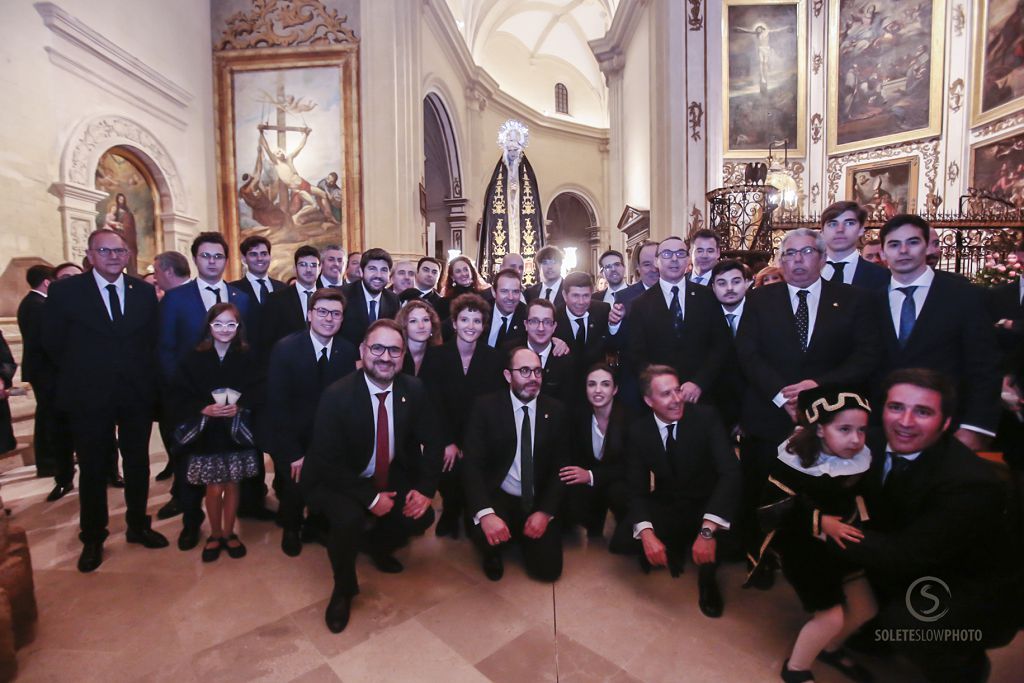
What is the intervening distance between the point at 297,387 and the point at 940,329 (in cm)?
342

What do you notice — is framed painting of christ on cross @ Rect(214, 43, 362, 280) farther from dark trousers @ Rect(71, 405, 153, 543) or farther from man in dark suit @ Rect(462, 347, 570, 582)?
man in dark suit @ Rect(462, 347, 570, 582)

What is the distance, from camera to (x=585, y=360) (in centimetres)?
377

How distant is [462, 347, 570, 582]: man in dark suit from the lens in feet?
9.52

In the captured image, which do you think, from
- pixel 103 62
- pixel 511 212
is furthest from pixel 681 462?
pixel 511 212

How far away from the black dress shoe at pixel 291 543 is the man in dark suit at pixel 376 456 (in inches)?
19.5

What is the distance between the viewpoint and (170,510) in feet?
12.2

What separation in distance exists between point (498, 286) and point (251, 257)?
189 cm

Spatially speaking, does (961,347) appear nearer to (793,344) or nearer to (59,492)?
(793,344)

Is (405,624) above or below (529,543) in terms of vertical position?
below

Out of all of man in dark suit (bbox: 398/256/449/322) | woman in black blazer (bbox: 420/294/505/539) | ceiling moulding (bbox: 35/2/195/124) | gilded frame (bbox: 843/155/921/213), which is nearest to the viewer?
woman in black blazer (bbox: 420/294/505/539)

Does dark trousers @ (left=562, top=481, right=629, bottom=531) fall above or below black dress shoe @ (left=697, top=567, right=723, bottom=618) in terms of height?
above

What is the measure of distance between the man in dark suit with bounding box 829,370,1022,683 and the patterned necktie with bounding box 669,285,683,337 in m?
1.42

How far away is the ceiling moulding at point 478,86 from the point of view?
13.4 m

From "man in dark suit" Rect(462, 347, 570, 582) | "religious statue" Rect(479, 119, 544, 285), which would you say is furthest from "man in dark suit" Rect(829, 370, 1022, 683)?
"religious statue" Rect(479, 119, 544, 285)
